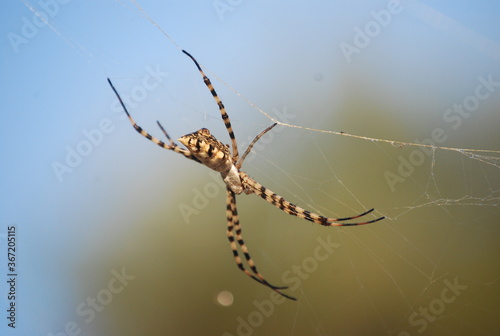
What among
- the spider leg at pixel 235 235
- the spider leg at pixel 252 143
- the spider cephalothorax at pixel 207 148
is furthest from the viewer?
the spider leg at pixel 235 235

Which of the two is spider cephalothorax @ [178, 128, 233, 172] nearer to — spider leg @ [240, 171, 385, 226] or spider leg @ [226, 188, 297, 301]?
spider leg @ [240, 171, 385, 226]

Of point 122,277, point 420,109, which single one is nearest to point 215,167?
point 420,109

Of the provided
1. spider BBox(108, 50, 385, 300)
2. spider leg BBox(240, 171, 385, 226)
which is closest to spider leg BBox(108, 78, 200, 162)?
spider BBox(108, 50, 385, 300)

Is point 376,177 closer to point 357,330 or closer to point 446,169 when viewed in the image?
point 446,169

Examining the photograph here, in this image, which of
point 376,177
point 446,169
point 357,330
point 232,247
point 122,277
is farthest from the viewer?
point 122,277

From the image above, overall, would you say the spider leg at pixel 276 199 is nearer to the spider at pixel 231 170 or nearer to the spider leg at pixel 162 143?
the spider at pixel 231 170

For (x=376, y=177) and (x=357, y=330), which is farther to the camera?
(x=376, y=177)

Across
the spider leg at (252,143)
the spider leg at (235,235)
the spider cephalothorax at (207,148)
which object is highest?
the spider cephalothorax at (207,148)

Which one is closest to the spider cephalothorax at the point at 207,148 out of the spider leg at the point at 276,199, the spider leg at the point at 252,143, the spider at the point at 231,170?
the spider at the point at 231,170
